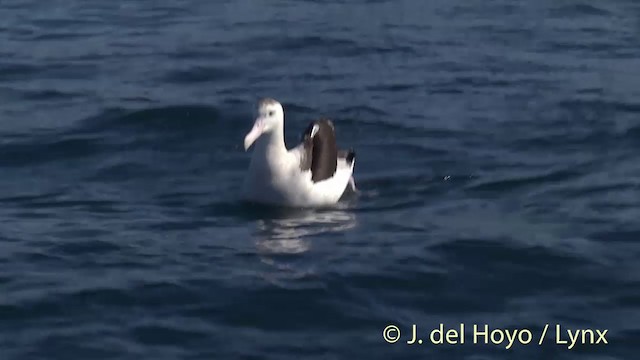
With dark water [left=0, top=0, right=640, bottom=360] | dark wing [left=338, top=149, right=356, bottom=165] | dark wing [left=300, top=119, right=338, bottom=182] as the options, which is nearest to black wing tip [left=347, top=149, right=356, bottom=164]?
dark wing [left=338, top=149, right=356, bottom=165]

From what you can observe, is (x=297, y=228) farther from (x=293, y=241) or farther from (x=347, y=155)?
Answer: (x=347, y=155)

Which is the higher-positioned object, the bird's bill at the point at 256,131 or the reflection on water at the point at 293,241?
the bird's bill at the point at 256,131

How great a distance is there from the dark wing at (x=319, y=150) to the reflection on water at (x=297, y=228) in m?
0.53

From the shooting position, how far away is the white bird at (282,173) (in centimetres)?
1658

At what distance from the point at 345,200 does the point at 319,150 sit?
1.93 feet

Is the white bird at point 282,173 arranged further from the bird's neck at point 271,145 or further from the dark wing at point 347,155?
the dark wing at point 347,155

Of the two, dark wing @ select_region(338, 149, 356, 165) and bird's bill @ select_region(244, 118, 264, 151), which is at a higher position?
dark wing @ select_region(338, 149, 356, 165)

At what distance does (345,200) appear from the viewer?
1705cm

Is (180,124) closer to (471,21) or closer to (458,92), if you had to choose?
(458,92)

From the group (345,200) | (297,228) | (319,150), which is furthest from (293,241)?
(319,150)

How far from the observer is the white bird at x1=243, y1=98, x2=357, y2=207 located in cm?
1658

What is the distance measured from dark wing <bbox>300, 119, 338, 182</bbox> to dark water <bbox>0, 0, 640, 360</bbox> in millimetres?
436

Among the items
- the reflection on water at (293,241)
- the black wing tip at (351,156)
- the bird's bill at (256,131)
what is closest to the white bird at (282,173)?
the bird's bill at (256,131)

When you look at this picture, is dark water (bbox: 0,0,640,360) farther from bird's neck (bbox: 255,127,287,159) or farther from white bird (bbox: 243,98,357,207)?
bird's neck (bbox: 255,127,287,159)
